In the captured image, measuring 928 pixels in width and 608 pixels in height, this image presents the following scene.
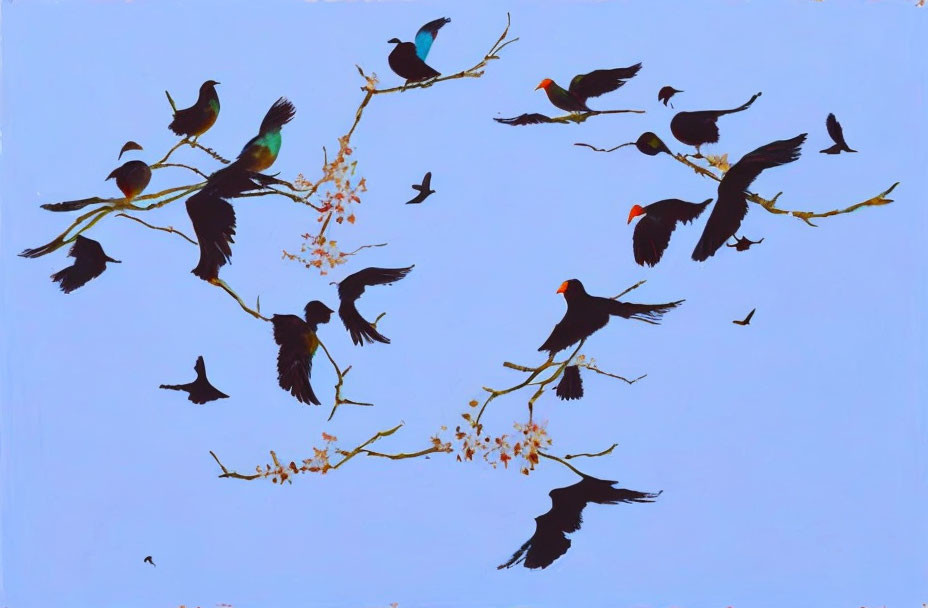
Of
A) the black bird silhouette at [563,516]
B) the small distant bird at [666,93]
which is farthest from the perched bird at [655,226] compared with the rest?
the black bird silhouette at [563,516]

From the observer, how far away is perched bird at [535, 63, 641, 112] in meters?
1.30

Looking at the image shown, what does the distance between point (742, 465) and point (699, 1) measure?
0.68m

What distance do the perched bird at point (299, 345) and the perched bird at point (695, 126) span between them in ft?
1.87

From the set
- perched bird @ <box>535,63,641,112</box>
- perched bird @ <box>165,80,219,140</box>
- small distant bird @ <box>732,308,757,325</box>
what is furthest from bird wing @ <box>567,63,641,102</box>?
perched bird @ <box>165,80,219,140</box>

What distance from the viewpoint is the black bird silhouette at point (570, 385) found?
1.30 meters

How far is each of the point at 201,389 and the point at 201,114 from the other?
399 millimetres

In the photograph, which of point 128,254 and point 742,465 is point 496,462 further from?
point 128,254

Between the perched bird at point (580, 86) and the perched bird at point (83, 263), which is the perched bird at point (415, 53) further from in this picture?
the perched bird at point (83, 263)

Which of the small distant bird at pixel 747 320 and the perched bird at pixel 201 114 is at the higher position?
the perched bird at pixel 201 114

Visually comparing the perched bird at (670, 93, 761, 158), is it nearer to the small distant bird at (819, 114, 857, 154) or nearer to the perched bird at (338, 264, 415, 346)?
the small distant bird at (819, 114, 857, 154)

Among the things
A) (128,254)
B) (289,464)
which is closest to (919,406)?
(289,464)

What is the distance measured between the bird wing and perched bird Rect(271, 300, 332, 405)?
18.9 inches

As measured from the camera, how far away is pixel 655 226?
1.30m

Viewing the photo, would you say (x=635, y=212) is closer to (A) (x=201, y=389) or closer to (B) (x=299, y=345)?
(B) (x=299, y=345)
